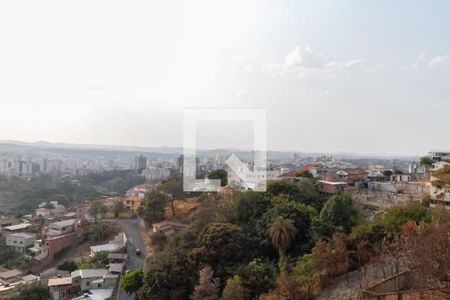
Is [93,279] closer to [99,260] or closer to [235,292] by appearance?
[99,260]

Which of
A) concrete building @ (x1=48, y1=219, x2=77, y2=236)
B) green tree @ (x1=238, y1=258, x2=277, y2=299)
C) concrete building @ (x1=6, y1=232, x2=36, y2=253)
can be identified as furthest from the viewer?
concrete building @ (x1=48, y1=219, x2=77, y2=236)

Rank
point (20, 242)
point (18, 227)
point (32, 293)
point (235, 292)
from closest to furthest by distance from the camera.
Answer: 1. point (235, 292)
2. point (32, 293)
3. point (20, 242)
4. point (18, 227)

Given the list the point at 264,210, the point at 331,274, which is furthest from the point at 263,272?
the point at 264,210

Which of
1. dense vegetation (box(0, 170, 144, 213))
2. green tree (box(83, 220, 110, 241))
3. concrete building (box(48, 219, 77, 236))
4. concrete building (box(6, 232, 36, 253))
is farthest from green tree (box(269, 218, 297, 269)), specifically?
dense vegetation (box(0, 170, 144, 213))

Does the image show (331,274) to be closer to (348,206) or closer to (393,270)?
(393,270)

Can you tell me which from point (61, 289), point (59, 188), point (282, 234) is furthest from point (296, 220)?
point (59, 188)

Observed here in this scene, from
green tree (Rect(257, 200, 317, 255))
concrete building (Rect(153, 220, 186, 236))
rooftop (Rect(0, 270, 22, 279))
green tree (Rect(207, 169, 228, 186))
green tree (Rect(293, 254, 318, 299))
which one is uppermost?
green tree (Rect(207, 169, 228, 186))

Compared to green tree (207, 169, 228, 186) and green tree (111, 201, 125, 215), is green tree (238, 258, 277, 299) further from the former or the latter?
green tree (111, 201, 125, 215)
